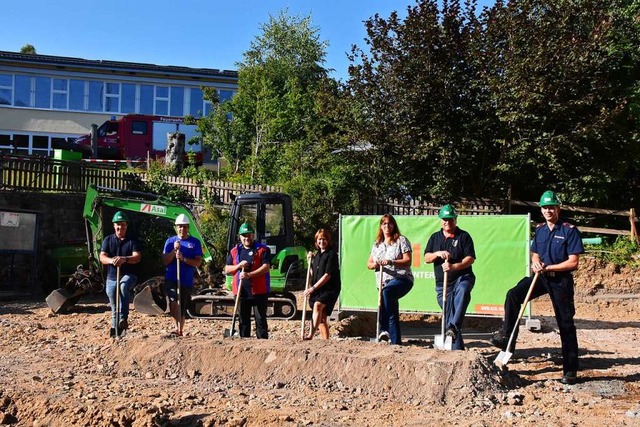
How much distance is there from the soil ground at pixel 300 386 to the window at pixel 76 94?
2663cm

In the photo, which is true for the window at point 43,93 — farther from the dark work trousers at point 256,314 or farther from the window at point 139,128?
the dark work trousers at point 256,314

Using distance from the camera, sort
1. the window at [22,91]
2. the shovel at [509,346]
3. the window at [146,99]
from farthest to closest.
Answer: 1. the window at [146,99]
2. the window at [22,91]
3. the shovel at [509,346]

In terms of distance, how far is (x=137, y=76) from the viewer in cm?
3525

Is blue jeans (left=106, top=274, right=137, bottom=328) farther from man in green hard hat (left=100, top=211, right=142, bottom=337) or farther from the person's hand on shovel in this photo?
the person's hand on shovel

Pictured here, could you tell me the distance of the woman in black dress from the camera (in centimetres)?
927

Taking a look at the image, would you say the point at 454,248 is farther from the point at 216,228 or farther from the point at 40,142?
the point at 40,142

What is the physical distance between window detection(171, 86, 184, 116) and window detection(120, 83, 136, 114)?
1.86 metres

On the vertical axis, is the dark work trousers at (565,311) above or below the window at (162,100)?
below

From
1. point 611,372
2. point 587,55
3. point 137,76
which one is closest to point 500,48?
point 587,55

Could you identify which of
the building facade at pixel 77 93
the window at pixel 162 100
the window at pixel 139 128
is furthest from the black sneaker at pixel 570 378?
the window at pixel 162 100

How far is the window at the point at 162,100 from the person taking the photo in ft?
117

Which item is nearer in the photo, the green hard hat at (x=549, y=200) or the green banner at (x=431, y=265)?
the green hard hat at (x=549, y=200)

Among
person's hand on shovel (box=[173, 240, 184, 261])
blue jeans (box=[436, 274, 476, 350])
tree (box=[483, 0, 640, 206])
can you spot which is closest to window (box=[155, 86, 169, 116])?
tree (box=[483, 0, 640, 206])

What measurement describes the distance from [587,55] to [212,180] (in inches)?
440
